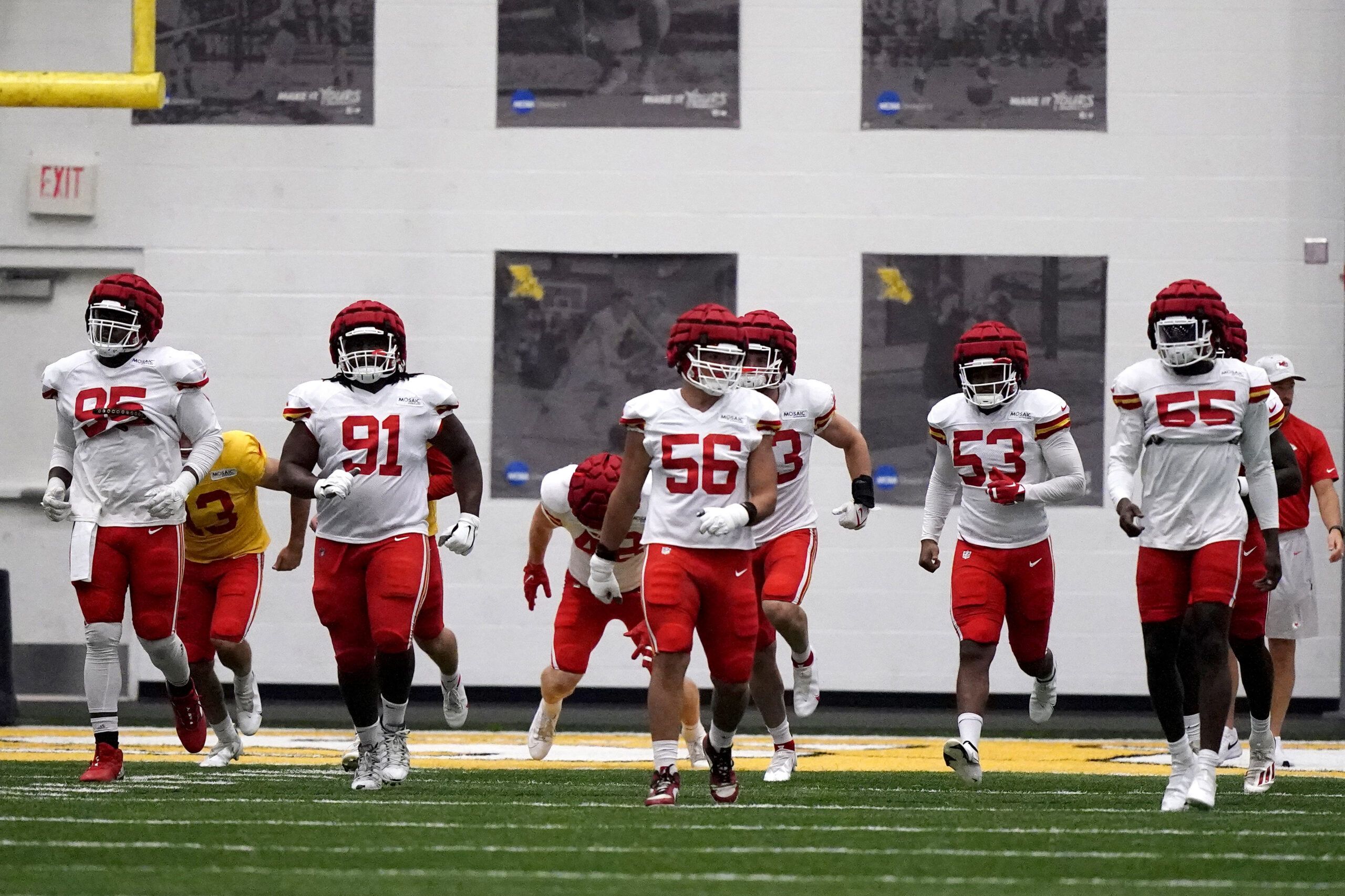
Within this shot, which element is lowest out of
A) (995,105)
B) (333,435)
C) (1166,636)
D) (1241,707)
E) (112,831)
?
(1241,707)

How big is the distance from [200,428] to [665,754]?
2.59m

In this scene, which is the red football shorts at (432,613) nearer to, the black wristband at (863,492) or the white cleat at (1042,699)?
the black wristband at (863,492)

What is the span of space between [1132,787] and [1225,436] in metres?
1.86

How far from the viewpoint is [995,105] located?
13.3 metres

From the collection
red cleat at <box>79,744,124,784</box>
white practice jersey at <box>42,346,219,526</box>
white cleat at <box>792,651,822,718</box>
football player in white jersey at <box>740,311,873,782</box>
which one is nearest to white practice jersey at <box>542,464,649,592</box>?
football player in white jersey at <box>740,311,873,782</box>

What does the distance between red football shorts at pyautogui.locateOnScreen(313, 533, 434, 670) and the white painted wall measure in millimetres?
6119

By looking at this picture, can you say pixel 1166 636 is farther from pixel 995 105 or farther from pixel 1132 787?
pixel 995 105

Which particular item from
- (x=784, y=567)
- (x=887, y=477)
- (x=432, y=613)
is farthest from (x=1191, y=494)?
(x=887, y=477)

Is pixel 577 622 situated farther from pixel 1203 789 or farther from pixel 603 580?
pixel 1203 789

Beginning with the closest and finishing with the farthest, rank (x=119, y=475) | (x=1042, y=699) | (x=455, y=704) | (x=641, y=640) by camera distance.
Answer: (x=119, y=475), (x=641, y=640), (x=1042, y=699), (x=455, y=704)

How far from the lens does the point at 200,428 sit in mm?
7906

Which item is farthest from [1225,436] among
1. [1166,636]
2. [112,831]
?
[112,831]

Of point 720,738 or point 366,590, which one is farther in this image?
point 366,590

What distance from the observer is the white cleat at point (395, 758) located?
297 inches
